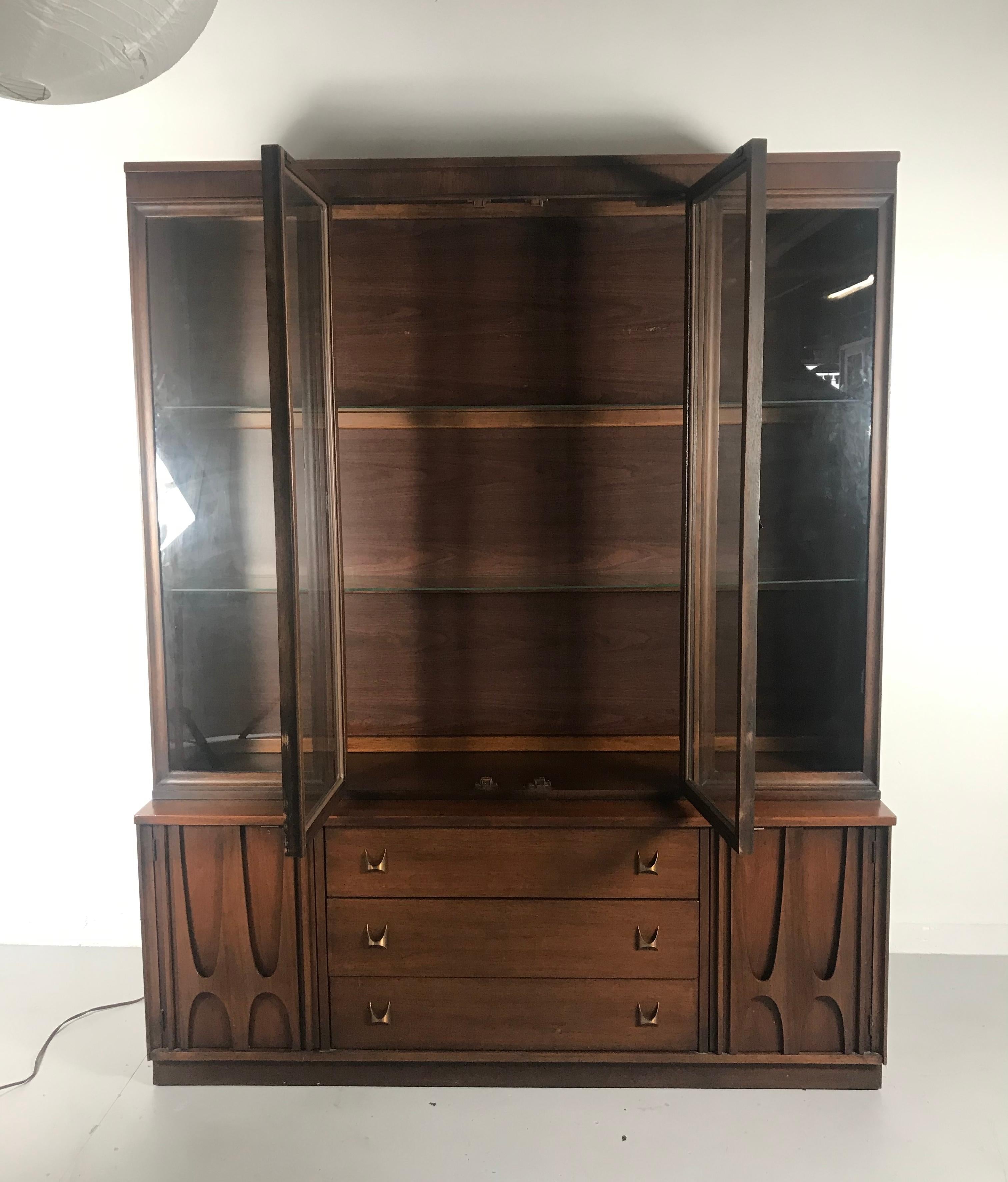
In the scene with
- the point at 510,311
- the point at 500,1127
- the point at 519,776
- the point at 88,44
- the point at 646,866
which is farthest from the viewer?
the point at 510,311

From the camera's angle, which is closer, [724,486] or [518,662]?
[724,486]

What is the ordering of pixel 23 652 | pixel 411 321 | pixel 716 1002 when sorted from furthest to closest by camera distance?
pixel 23 652, pixel 411 321, pixel 716 1002

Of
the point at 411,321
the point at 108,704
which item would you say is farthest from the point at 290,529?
the point at 108,704

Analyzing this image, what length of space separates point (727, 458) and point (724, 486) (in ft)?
0.19

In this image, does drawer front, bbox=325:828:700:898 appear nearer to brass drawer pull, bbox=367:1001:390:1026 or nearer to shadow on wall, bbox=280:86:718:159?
brass drawer pull, bbox=367:1001:390:1026

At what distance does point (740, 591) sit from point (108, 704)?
1.73 meters

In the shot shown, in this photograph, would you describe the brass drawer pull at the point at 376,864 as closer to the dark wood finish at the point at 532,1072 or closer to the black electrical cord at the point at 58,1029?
the dark wood finish at the point at 532,1072

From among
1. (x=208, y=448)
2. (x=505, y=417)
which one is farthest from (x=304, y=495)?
(x=505, y=417)

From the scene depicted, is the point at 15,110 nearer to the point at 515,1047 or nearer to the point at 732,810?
the point at 732,810

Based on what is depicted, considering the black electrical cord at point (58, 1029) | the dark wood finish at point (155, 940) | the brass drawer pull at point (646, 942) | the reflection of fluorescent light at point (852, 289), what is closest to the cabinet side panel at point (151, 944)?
the dark wood finish at point (155, 940)

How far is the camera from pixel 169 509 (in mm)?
1994

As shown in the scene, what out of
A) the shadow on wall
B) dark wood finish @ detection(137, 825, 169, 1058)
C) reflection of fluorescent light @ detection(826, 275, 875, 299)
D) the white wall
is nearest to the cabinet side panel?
dark wood finish @ detection(137, 825, 169, 1058)

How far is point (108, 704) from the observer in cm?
251

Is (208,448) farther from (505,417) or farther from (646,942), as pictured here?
(646,942)
